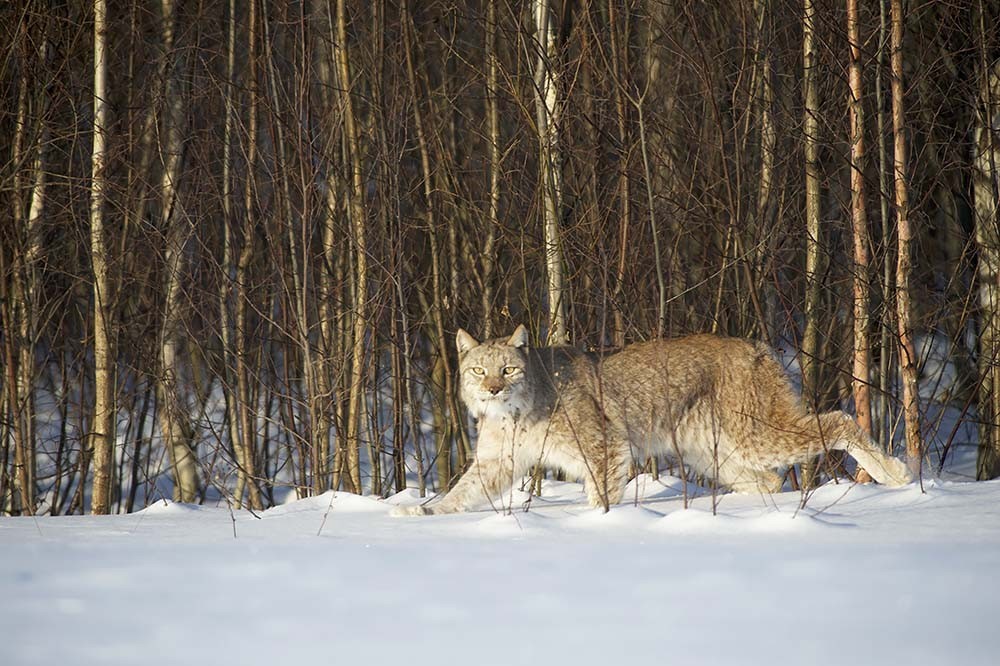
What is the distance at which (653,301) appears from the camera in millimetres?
7102

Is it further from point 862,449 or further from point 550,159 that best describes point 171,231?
point 862,449

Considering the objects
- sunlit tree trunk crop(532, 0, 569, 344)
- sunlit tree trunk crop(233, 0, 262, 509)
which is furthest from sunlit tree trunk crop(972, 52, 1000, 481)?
sunlit tree trunk crop(233, 0, 262, 509)

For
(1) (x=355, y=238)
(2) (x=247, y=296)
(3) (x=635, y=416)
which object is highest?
(1) (x=355, y=238)

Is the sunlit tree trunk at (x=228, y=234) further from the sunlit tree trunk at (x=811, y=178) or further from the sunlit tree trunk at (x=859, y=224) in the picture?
the sunlit tree trunk at (x=859, y=224)

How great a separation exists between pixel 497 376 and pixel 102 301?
3303 millimetres

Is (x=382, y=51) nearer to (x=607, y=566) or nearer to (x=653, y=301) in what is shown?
(x=653, y=301)

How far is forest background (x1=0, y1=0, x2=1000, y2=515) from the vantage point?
6.54 m

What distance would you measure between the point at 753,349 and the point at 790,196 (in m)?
1.72

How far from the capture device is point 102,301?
739 centimetres

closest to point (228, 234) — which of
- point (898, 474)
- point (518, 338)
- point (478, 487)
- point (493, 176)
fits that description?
point (493, 176)

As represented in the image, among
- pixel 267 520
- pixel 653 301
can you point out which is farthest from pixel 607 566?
pixel 653 301

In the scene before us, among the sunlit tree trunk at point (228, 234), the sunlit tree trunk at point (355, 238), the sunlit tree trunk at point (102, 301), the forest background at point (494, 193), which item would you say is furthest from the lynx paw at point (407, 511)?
the sunlit tree trunk at point (102, 301)

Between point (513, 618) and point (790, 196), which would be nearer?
point (513, 618)

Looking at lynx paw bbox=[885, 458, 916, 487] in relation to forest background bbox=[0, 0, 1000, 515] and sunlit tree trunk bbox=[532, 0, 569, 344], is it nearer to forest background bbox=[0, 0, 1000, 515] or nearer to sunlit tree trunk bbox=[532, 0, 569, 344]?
forest background bbox=[0, 0, 1000, 515]
